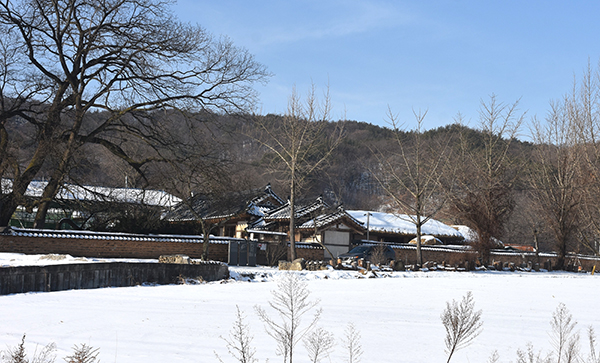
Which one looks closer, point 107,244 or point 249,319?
point 249,319


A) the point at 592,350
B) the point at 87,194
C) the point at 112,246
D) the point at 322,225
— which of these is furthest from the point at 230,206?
the point at 592,350

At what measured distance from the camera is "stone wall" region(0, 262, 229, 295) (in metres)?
12.2

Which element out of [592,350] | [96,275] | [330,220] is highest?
[330,220]

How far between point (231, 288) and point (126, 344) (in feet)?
26.0

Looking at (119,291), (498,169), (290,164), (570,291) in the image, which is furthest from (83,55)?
(498,169)

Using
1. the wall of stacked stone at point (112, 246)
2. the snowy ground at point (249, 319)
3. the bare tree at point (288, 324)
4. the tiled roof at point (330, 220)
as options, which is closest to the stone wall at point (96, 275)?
the snowy ground at point (249, 319)

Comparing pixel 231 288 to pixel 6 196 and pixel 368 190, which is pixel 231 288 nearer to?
pixel 6 196

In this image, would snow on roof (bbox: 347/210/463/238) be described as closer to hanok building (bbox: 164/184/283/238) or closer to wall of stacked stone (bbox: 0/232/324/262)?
hanok building (bbox: 164/184/283/238)

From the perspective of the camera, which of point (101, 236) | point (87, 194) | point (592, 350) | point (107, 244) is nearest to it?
point (592, 350)

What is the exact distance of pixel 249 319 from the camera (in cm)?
970

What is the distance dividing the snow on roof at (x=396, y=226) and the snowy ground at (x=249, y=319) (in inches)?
924

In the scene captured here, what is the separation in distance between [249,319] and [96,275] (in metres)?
6.55

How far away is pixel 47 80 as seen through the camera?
2445 cm

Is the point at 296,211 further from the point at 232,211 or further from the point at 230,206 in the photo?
the point at 230,206
